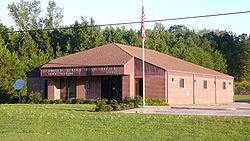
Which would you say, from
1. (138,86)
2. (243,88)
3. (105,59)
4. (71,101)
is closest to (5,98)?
(71,101)

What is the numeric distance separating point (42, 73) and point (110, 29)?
32701mm

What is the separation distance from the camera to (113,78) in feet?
142

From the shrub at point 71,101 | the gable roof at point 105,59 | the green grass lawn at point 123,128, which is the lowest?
the green grass lawn at point 123,128

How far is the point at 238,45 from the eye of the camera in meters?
96.9

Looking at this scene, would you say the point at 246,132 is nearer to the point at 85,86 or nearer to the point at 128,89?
the point at 128,89

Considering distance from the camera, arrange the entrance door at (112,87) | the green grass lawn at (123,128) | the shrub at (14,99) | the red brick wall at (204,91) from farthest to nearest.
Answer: the red brick wall at (204,91) < the shrub at (14,99) < the entrance door at (112,87) < the green grass lawn at (123,128)

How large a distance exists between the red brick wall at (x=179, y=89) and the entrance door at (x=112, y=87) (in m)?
4.76

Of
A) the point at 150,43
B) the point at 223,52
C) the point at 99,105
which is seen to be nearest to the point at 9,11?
the point at 150,43

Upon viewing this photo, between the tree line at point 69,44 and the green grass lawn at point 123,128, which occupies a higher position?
the tree line at point 69,44

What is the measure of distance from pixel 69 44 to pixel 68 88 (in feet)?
79.2

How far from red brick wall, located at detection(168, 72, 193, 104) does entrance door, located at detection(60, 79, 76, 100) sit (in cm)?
957

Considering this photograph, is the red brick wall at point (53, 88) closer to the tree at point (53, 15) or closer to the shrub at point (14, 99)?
the shrub at point (14, 99)

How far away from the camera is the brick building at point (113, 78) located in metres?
41.4

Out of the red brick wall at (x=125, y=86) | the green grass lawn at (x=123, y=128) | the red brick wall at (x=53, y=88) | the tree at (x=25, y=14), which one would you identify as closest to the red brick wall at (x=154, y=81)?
the red brick wall at (x=125, y=86)
